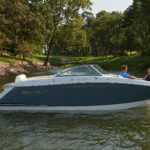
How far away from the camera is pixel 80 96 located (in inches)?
315

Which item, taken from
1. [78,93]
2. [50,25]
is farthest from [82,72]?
[50,25]

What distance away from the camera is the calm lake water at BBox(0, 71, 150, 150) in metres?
5.55

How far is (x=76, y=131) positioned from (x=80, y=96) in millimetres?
1736

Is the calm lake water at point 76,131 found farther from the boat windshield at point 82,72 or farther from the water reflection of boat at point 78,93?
the boat windshield at point 82,72

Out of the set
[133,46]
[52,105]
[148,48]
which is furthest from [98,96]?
[133,46]

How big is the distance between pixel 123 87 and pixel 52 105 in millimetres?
2767

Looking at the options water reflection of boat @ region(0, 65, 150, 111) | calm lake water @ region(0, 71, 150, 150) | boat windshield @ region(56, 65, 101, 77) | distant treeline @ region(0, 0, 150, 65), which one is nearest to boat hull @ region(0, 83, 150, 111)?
water reflection of boat @ region(0, 65, 150, 111)

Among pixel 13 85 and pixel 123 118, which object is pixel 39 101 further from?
pixel 123 118

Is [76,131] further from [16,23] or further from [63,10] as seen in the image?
[63,10]

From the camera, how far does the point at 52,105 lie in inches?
324

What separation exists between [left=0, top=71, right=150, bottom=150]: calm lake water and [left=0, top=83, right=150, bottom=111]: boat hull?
37 centimetres

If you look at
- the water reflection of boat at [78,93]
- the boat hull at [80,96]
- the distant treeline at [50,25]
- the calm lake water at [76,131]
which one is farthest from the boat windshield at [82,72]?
the distant treeline at [50,25]

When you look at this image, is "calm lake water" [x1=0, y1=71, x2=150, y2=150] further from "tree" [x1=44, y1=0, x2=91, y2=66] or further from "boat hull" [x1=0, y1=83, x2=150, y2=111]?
"tree" [x1=44, y1=0, x2=91, y2=66]

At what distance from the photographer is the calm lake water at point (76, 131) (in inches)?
219
